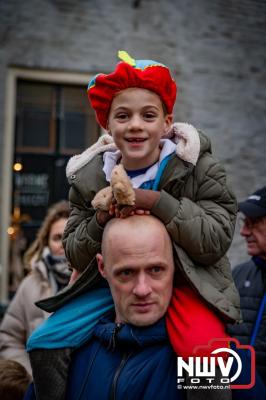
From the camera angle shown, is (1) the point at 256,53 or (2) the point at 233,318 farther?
(1) the point at 256,53

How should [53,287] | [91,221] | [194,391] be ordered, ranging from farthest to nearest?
[53,287] < [91,221] < [194,391]

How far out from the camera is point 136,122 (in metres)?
1.96

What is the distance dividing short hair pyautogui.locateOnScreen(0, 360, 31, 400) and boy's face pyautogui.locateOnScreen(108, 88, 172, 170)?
62.7 inches

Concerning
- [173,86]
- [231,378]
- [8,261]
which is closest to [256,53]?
[8,261]

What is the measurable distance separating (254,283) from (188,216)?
186cm

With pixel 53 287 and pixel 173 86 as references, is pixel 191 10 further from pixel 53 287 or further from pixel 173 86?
pixel 173 86

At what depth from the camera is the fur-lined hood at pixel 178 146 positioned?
6.63 feet

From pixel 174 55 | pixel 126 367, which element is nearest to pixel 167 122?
pixel 126 367

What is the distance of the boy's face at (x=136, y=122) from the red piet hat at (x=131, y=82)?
2 centimetres

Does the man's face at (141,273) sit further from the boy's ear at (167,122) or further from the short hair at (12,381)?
the short hair at (12,381)

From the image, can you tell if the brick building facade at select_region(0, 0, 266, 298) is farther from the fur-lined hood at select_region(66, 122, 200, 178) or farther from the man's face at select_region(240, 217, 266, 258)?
the fur-lined hood at select_region(66, 122, 200, 178)

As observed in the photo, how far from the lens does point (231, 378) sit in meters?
1.92

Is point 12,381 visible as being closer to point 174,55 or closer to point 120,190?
point 120,190

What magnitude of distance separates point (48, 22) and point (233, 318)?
5.73m
